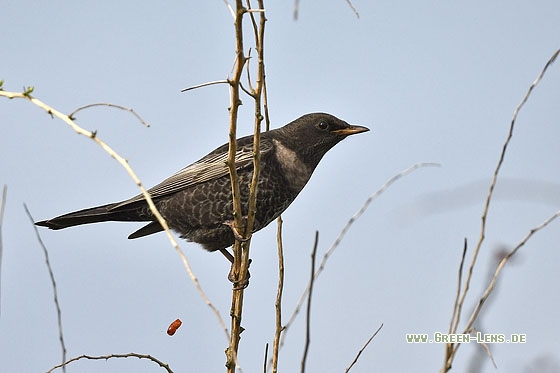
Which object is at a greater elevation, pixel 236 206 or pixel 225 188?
pixel 236 206

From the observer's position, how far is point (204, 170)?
6.25m

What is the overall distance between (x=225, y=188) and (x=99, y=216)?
129 centimetres

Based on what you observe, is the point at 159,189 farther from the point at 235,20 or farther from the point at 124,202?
the point at 235,20

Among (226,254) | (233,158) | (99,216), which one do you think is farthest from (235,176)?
(99,216)

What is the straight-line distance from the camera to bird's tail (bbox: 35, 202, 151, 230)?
6.36 m

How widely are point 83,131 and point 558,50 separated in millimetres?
1763

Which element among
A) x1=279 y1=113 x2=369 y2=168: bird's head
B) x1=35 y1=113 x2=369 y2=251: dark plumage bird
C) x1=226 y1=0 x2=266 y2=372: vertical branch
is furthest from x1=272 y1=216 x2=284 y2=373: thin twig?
x1=279 y1=113 x2=369 y2=168: bird's head

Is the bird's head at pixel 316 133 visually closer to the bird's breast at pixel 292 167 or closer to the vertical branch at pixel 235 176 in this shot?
the bird's breast at pixel 292 167

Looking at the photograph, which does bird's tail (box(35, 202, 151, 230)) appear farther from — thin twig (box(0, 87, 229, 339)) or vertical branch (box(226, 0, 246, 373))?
thin twig (box(0, 87, 229, 339))

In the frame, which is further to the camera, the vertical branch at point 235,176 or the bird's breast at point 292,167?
the bird's breast at point 292,167

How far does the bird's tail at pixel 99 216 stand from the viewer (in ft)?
20.9

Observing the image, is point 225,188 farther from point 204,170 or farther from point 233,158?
point 233,158

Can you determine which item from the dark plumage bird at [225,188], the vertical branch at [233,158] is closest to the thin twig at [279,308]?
the vertical branch at [233,158]

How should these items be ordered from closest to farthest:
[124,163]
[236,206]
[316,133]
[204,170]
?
[124,163] < [236,206] < [204,170] < [316,133]
